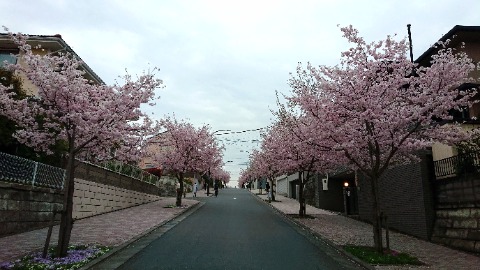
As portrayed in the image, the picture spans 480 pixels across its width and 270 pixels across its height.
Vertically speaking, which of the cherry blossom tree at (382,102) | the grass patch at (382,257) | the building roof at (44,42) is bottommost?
the grass patch at (382,257)

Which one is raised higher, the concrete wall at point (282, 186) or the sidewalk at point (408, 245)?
the concrete wall at point (282, 186)

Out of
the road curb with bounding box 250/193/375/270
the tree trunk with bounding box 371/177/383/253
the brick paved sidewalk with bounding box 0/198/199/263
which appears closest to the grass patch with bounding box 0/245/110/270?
the brick paved sidewalk with bounding box 0/198/199/263

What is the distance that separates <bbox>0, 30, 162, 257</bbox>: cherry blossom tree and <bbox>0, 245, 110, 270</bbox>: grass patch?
0.43 meters

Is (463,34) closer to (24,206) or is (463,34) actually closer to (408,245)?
(408,245)

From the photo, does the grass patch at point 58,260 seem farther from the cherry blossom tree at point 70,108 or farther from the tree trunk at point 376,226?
the tree trunk at point 376,226

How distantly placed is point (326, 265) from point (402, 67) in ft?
23.4

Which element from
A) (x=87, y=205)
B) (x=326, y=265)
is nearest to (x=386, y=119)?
(x=326, y=265)

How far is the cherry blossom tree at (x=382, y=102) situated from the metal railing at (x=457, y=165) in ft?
4.80

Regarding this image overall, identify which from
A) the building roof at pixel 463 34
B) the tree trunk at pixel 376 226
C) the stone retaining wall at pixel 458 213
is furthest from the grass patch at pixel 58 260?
the building roof at pixel 463 34

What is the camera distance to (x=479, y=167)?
1255cm

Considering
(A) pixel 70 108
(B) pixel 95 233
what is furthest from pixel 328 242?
(A) pixel 70 108

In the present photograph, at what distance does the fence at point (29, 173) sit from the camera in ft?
40.5

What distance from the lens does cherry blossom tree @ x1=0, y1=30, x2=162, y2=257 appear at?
1002cm

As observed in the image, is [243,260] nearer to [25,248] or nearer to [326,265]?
[326,265]
